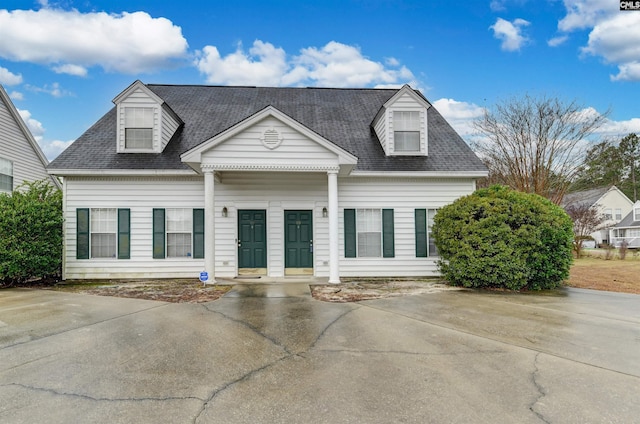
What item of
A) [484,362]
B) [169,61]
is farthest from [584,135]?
[169,61]

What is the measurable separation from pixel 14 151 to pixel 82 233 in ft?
26.9

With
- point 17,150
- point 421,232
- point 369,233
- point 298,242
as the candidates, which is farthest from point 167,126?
point 421,232

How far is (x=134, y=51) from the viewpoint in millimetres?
17656

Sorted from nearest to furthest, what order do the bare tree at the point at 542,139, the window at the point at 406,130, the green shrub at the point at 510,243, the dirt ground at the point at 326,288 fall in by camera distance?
1. the dirt ground at the point at 326,288
2. the green shrub at the point at 510,243
3. the window at the point at 406,130
4. the bare tree at the point at 542,139

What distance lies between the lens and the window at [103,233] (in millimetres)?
10789

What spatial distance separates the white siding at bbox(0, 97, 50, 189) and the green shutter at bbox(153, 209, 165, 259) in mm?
9029

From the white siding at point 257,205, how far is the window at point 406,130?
134cm

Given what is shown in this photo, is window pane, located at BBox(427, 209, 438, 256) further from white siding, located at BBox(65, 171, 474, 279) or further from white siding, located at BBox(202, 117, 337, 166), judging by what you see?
white siding, located at BBox(202, 117, 337, 166)

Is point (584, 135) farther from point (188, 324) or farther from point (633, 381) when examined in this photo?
point (188, 324)

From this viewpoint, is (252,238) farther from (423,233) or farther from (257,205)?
(423,233)

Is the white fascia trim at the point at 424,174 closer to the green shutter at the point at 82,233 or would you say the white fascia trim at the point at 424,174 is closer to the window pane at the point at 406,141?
the window pane at the point at 406,141

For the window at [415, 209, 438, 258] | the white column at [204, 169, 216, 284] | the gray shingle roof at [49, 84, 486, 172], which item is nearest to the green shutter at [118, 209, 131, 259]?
the gray shingle roof at [49, 84, 486, 172]

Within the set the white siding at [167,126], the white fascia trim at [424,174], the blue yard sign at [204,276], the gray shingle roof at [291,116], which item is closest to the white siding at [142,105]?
the white siding at [167,126]

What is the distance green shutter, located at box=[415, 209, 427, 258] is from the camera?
11328 mm
